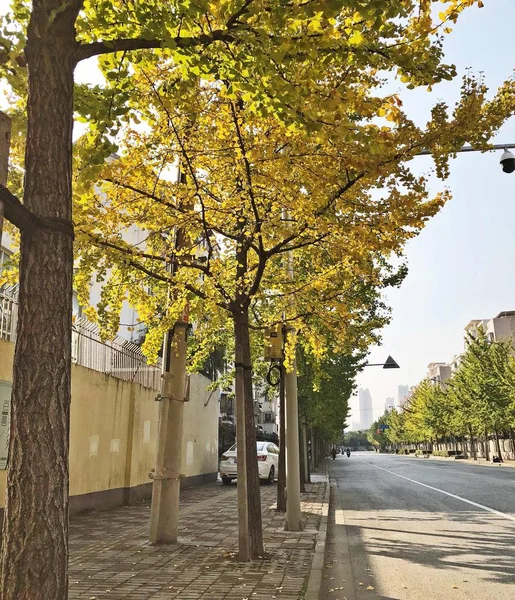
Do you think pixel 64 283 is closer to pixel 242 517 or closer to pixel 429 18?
pixel 429 18

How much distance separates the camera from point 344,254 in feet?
23.6

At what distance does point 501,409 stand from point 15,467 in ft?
134

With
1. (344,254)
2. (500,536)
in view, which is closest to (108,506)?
(500,536)

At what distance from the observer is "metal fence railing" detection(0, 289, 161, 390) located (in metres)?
9.55

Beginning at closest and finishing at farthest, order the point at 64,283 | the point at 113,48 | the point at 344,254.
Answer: the point at 64,283
the point at 113,48
the point at 344,254

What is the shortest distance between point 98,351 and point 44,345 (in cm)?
1039

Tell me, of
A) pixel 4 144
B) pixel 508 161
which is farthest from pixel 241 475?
pixel 508 161

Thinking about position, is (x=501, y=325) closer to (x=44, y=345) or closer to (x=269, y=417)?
(x=269, y=417)

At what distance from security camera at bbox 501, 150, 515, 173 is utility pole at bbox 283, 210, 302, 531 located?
3857 mm

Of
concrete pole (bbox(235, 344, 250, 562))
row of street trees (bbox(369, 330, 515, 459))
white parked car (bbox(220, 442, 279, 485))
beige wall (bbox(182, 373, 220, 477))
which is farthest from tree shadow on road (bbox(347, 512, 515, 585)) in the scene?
row of street trees (bbox(369, 330, 515, 459))


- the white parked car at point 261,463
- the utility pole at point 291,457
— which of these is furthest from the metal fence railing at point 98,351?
the white parked car at point 261,463

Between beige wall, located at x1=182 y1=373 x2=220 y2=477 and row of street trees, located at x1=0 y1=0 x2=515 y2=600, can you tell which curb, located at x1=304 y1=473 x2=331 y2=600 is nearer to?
row of street trees, located at x1=0 y1=0 x2=515 y2=600

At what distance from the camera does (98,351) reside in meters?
13.2

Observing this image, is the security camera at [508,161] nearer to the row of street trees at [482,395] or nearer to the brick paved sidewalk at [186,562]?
the brick paved sidewalk at [186,562]
